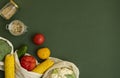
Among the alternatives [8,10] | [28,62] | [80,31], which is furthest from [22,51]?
[80,31]

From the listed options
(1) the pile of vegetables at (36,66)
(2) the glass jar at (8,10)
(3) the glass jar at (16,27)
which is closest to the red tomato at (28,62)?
(1) the pile of vegetables at (36,66)

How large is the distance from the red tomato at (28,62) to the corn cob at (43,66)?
0.03m

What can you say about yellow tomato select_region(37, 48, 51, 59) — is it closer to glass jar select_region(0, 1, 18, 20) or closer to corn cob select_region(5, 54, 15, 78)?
corn cob select_region(5, 54, 15, 78)

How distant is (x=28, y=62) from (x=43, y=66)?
0.30 ft

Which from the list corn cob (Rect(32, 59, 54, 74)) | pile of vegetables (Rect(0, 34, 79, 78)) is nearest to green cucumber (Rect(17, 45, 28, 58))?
pile of vegetables (Rect(0, 34, 79, 78))

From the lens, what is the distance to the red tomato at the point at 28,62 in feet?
4.35

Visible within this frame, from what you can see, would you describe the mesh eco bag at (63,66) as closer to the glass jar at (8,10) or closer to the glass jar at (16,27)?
the glass jar at (16,27)

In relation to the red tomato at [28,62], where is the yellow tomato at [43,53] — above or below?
above

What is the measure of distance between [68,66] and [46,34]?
232 mm

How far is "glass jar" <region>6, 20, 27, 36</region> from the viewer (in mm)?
1360

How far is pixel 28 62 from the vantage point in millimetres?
1330

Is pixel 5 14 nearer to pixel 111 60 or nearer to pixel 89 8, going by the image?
pixel 89 8

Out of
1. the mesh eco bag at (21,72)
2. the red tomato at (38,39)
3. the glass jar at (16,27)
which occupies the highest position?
the glass jar at (16,27)

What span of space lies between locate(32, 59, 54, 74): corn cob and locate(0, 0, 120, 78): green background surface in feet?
0.28
